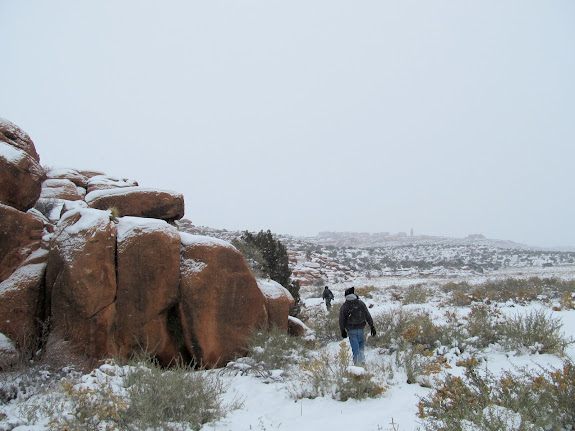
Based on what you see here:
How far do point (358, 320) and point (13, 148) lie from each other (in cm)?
789

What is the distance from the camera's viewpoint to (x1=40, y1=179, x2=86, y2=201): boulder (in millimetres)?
9930

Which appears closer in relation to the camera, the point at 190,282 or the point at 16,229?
the point at 16,229

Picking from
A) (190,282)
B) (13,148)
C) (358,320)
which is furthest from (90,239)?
(358,320)

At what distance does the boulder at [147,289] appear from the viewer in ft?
22.3

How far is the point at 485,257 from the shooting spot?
4606 cm

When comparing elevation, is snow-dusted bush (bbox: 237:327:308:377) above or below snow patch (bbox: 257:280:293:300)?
below

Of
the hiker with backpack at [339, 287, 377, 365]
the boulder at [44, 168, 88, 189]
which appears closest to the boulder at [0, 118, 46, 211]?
the boulder at [44, 168, 88, 189]

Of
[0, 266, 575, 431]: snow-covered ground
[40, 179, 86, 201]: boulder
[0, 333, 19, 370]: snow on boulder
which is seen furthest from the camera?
[40, 179, 86, 201]: boulder

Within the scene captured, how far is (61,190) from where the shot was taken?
33.7 feet

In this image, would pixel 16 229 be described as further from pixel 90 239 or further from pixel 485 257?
pixel 485 257

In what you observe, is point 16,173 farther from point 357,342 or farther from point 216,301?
point 357,342

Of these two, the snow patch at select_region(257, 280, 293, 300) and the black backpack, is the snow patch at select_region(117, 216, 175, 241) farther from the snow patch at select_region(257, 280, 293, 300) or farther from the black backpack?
the black backpack

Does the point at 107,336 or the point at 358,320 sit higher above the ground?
the point at 358,320

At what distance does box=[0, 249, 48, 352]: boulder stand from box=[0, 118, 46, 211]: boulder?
132 cm
